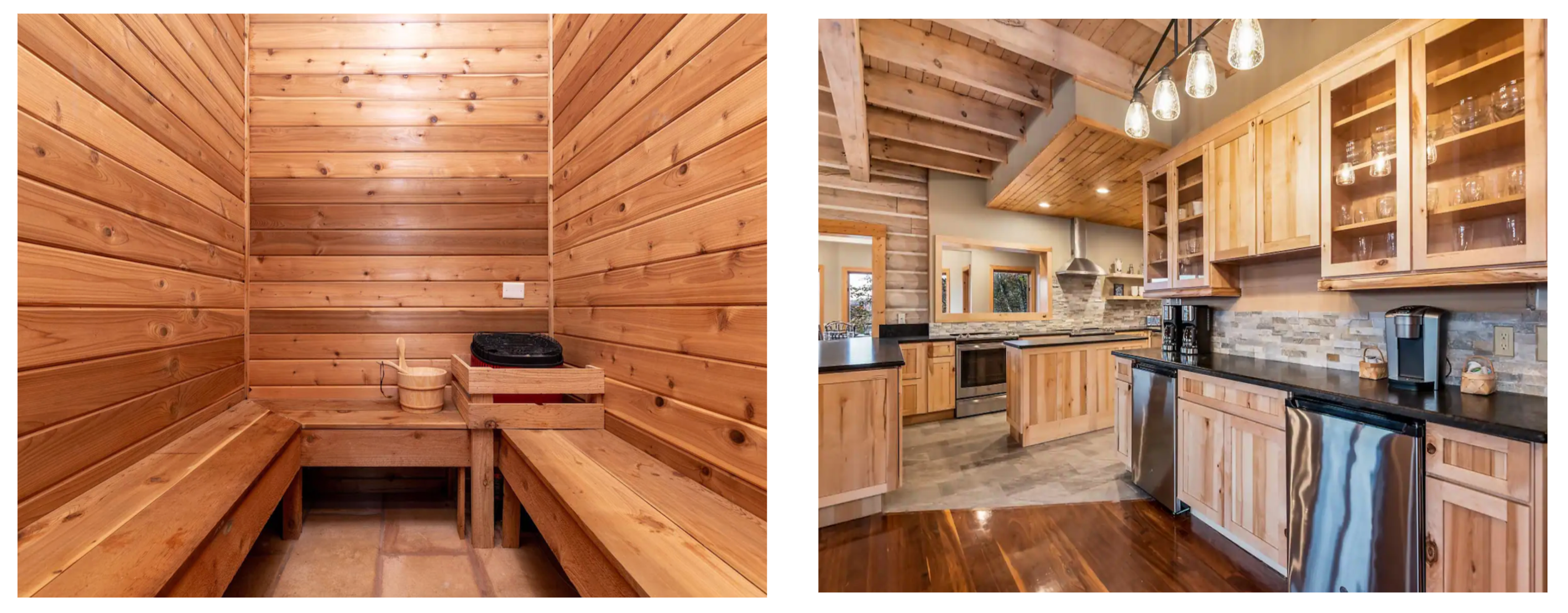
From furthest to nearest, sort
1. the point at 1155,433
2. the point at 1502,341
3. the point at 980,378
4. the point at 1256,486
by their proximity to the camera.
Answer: the point at 980,378, the point at 1155,433, the point at 1256,486, the point at 1502,341

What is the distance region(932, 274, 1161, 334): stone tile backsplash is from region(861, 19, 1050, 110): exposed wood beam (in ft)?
8.56

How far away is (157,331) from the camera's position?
1.62 meters

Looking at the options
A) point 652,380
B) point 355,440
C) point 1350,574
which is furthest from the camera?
point 355,440

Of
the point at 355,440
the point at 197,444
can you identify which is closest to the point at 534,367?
the point at 355,440

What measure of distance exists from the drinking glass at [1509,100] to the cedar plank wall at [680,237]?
2.09 metres

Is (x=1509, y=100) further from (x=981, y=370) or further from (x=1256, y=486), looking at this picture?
(x=981, y=370)

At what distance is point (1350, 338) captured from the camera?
84.9 inches

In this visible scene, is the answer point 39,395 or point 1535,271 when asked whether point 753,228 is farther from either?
point 1535,271

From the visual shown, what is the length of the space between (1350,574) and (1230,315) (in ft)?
4.90

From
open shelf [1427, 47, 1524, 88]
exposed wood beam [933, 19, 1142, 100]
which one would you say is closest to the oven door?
exposed wood beam [933, 19, 1142, 100]

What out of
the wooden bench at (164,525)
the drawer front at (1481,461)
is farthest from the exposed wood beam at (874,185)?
the wooden bench at (164,525)

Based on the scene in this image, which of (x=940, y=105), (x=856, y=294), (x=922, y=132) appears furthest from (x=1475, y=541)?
(x=856, y=294)

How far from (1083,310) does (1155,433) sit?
10.6 feet

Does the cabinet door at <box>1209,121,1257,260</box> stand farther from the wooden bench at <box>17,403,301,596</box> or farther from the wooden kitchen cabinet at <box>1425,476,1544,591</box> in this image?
the wooden bench at <box>17,403,301,596</box>
